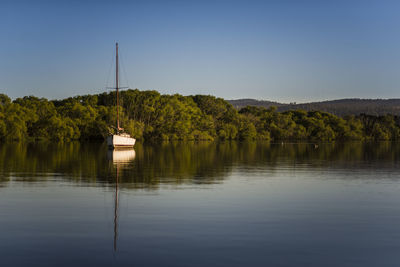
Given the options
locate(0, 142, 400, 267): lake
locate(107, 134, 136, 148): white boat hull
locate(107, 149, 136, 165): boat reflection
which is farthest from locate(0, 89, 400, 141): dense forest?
locate(0, 142, 400, 267): lake

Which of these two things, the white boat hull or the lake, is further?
the white boat hull

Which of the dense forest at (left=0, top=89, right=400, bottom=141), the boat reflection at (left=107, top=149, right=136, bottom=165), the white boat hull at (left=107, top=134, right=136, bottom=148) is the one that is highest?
the dense forest at (left=0, top=89, right=400, bottom=141)

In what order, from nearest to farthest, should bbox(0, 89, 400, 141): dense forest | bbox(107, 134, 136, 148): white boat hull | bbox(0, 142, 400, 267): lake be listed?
bbox(0, 142, 400, 267): lake < bbox(107, 134, 136, 148): white boat hull < bbox(0, 89, 400, 141): dense forest

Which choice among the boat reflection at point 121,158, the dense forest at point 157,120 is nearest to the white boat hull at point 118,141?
the dense forest at point 157,120

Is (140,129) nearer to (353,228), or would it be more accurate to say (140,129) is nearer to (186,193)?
(186,193)

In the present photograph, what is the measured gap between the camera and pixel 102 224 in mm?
12750

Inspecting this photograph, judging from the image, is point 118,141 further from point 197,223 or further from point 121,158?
point 197,223

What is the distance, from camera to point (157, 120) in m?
120

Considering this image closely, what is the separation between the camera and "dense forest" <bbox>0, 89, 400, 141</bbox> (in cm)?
10688

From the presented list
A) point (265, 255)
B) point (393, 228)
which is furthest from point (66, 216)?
point (393, 228)

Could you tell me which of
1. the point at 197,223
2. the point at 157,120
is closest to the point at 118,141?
the point at 157,120

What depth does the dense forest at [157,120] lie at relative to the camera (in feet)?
→ 351

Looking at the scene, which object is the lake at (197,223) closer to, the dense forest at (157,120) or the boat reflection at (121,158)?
the boat reflection at (121,158)

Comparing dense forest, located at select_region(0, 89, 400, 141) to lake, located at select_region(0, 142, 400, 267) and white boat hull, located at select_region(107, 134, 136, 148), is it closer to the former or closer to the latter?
white boat hull, located at select_region(107, 134, 136, 148)
